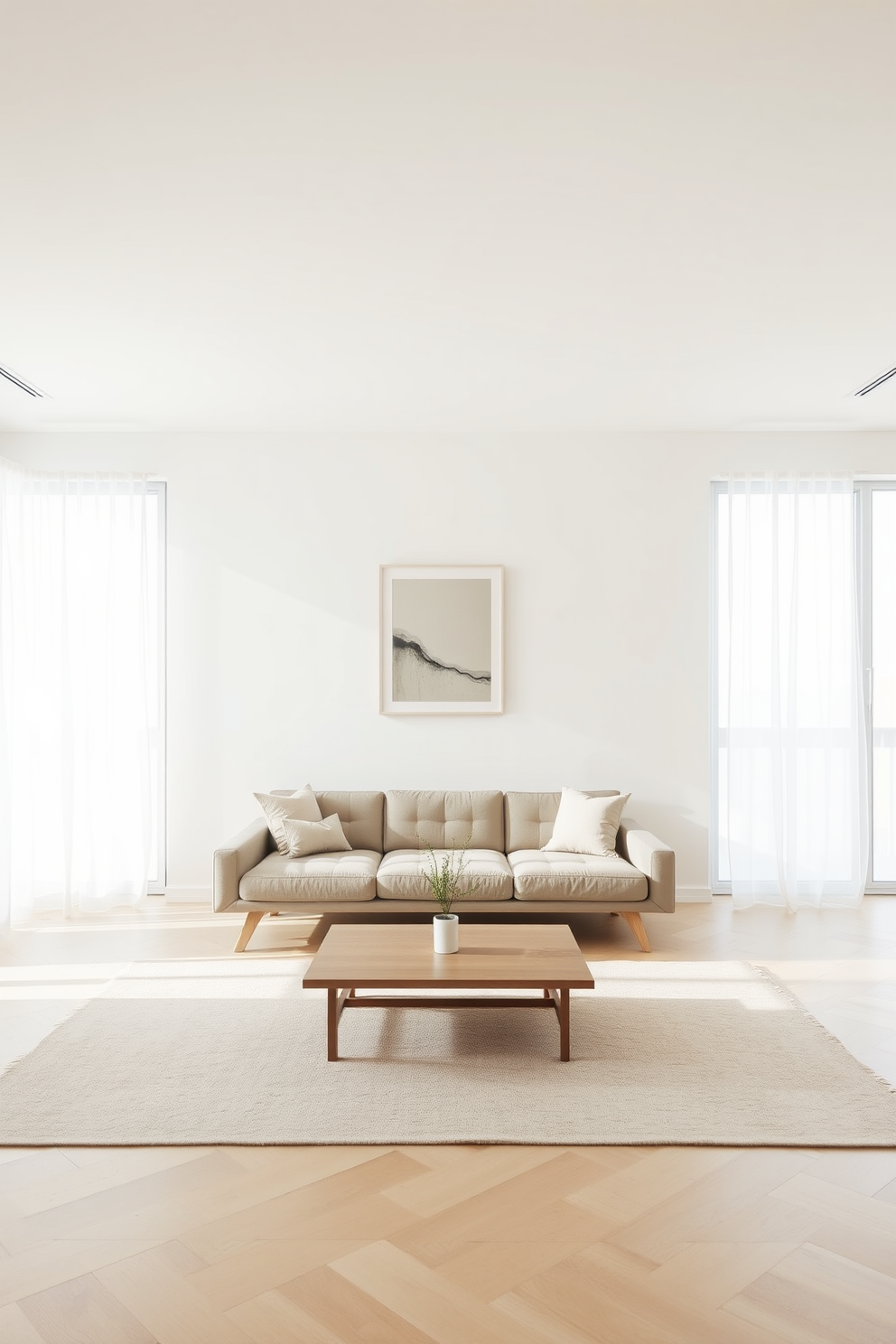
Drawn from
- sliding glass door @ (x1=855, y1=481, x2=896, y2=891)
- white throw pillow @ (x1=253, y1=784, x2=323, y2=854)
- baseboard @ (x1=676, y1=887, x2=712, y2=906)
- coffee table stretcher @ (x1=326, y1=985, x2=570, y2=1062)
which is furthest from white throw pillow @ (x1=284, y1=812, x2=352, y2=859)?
sliding glass door @ (x1=855, y1=481, x2=896, y2=891)

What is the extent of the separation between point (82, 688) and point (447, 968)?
331 cm

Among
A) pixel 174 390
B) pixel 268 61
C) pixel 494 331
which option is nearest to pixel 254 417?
pixel 174 390

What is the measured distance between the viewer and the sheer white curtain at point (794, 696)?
5.66 metres

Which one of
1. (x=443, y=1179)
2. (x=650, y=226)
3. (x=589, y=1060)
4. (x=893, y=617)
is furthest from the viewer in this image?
(x=893, y=617)

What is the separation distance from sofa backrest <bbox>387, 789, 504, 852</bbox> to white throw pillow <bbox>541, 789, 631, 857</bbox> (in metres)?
0.37

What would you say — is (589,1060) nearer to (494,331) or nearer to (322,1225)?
(322,1225)

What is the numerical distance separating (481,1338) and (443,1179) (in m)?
0.65

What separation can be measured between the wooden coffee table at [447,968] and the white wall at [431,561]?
6.51ft

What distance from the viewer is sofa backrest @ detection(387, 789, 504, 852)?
541 centimetres

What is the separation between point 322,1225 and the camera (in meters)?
2.37

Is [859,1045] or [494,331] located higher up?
[494,331]

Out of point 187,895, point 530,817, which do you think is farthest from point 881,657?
point 187,895

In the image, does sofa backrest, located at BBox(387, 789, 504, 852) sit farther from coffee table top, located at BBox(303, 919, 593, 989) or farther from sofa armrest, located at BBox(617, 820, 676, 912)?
coffee table top, located at BBox(303, 919, 593, 989)

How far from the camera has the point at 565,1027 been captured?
11.0 feet
